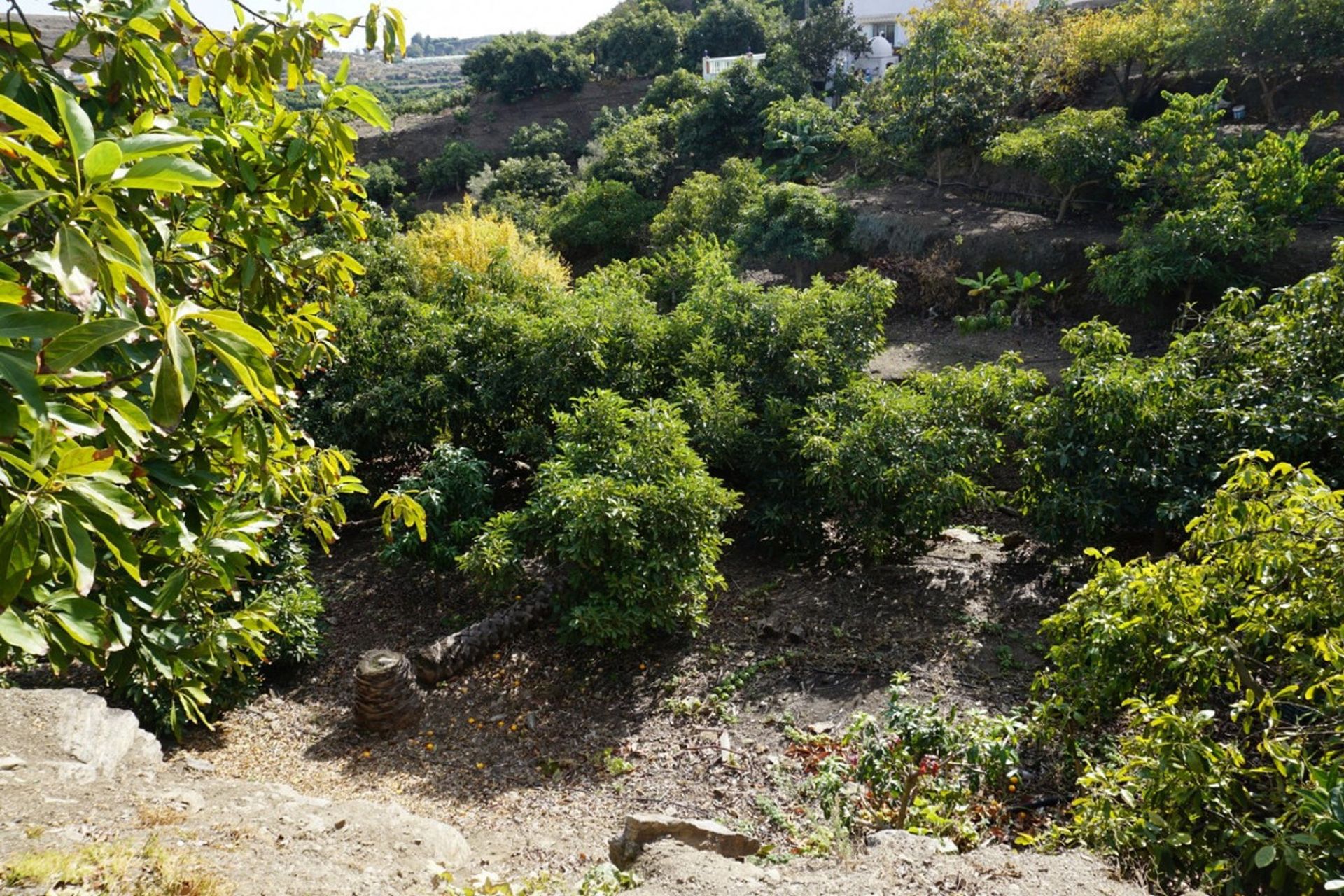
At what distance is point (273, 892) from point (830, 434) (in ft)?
19.0

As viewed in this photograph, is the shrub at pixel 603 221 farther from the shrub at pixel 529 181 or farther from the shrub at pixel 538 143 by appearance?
A: the shrub at pixel 538 143

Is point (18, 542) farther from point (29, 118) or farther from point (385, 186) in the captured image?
point (385, 186)

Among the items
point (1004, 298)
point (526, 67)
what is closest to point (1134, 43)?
point (1004, 298)

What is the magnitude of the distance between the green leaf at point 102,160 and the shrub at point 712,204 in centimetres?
1506

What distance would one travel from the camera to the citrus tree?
4.77 feet

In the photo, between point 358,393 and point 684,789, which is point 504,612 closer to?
point 684,789

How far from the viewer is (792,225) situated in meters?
15.3

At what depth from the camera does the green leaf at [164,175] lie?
4.82ft

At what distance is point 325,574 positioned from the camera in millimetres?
9094

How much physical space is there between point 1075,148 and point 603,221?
996 centimetres

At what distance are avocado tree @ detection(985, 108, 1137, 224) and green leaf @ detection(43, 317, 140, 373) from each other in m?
15.0

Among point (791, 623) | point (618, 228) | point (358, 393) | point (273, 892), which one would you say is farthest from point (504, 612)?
point (618, 228)

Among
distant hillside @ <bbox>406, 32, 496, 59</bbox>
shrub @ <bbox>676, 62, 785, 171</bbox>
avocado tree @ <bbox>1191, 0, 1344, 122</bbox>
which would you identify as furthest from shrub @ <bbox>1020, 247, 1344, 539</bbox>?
distant hillside @ <bbox>406, 32, 496, 59</bbox>

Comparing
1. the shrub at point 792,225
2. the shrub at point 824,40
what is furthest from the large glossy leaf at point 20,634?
the shrub at point 824,40
